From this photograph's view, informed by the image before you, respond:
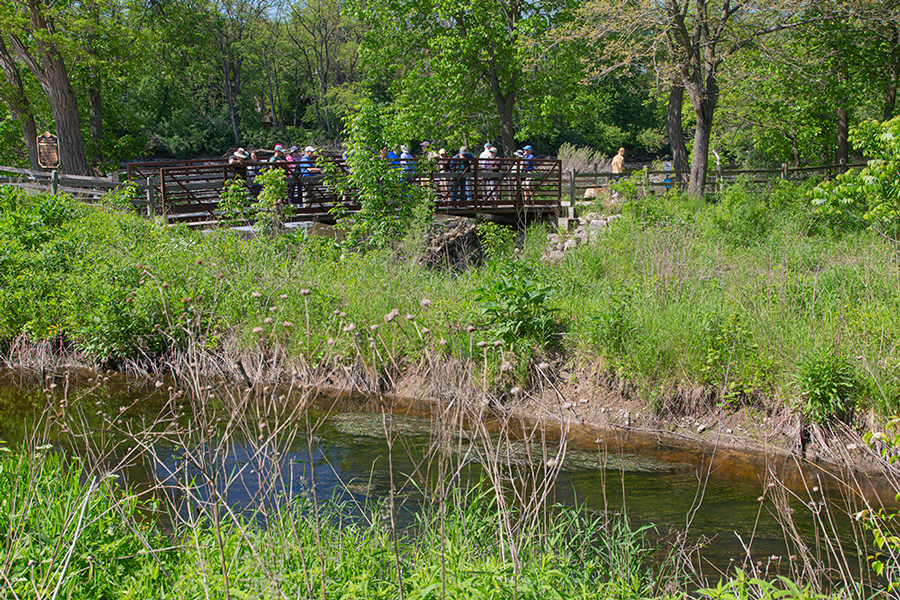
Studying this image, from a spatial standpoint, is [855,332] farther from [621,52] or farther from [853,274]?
[621,52]

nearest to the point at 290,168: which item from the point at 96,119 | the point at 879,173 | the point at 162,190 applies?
the point at 162,190

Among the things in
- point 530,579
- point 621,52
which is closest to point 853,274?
point 530,579

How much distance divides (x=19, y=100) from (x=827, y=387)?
22.4 metres

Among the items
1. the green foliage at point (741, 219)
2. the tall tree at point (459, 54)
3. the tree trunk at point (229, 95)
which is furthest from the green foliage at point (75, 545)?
the tree trunk at point (229, 95)

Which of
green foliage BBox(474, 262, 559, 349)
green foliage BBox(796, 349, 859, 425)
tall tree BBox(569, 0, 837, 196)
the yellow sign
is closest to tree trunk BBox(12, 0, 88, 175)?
the yellow sign

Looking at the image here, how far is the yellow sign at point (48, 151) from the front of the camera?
61.4 ft

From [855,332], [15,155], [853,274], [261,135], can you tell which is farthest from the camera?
[261,135]

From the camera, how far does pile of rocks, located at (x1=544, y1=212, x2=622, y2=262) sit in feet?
40.8

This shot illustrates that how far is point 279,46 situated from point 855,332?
44457 millimetres

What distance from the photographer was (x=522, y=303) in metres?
8.41

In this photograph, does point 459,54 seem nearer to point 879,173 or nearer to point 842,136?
point 842,136

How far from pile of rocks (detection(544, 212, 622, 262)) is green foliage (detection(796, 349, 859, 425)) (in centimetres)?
550

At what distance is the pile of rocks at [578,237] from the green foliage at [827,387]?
5.50m

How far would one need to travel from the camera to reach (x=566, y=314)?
9008 mm
